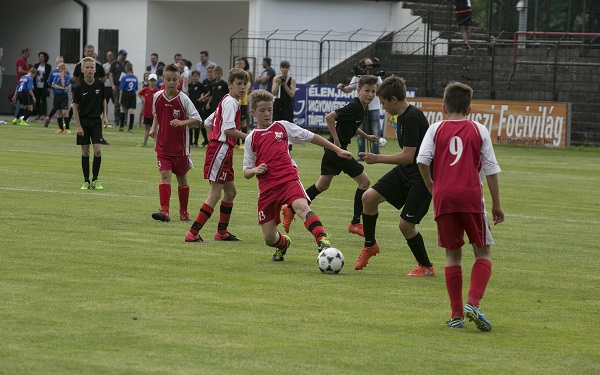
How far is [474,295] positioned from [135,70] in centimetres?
3663

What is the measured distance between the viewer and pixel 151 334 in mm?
7344

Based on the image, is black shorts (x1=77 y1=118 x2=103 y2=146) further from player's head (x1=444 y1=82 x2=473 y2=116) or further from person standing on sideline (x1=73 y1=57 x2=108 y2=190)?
player's head (x1=444 y1=82 x2=473 y2=116)

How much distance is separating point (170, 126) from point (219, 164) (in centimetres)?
185

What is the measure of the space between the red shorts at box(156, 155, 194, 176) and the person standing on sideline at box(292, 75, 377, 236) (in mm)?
1558

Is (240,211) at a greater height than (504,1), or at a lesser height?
lesser

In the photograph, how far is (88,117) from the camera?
1766cm

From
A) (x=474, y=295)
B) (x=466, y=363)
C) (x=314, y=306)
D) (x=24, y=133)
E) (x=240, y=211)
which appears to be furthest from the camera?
(x=24, y=133)

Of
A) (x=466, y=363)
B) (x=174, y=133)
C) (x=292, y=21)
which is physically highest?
(x=292, y=21)

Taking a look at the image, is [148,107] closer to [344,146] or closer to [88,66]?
[88,66]

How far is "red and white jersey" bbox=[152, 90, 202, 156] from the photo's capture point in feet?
46.8

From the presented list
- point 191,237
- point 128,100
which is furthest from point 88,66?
point 128,100

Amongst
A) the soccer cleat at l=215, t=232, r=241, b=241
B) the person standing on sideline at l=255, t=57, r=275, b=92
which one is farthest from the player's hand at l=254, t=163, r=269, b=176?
the person standing on sideline at l=255, t=57, r=275, b=92

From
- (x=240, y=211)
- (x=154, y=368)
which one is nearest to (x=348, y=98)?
(x=240, y=211)

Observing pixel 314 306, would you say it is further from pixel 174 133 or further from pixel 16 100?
pixel 16 100
